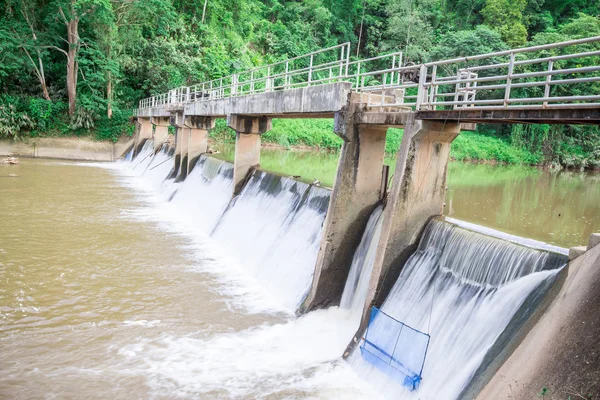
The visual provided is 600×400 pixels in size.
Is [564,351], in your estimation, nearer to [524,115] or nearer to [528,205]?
[524,115]

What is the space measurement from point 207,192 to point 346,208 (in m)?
12.0

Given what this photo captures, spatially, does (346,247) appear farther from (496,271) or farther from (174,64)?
(174,64)

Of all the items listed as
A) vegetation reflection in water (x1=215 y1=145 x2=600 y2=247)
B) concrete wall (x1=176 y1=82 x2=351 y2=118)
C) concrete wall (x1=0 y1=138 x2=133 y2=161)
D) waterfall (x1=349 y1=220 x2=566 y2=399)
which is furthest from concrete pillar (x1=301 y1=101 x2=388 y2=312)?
concrete wall (x1=0 y1=138 x2=133 y2=161)

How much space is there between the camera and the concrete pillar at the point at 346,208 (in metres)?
11.3

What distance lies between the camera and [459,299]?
836 cm

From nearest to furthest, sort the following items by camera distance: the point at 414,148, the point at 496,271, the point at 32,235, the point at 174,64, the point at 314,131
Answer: the point at 496,271 → the point at 414,148 → the point at 32,235 → the point at 174,64 → the point at 314,131

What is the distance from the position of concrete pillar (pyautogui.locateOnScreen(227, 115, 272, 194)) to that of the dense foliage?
19196 millimetres

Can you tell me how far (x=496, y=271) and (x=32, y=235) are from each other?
14.4m

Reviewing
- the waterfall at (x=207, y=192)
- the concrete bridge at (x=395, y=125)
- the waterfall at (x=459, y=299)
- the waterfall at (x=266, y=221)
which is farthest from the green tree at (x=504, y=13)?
the waterfall at (x=459, y=299)

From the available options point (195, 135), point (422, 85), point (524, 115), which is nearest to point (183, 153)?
point (195, 135)

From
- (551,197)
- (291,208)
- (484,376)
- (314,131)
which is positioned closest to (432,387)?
(484,376)

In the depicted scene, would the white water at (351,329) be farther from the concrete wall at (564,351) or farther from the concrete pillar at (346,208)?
the concrete wall at (564,351)

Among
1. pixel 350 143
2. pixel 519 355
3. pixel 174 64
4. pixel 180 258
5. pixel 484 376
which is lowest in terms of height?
pixel 180 258

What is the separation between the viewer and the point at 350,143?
11.5 meters
